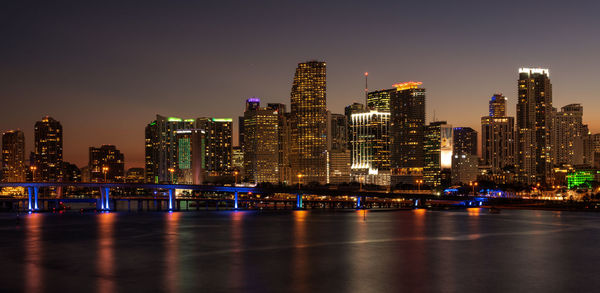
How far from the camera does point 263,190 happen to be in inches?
7333

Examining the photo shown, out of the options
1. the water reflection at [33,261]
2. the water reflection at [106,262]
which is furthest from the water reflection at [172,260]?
the water reflection at [33,261]

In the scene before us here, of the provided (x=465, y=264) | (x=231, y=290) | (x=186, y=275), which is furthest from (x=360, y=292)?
(x=465, y=264)

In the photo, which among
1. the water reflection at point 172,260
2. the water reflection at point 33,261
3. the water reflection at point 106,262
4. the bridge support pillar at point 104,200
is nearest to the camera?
the water reflection at point 106,262

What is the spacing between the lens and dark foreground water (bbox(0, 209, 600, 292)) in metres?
44.9

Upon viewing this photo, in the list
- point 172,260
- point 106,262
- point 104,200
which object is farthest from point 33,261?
point 104,200

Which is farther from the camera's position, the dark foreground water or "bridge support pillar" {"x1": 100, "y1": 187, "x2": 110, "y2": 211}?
"bridge support pillar" {"x1": 100, "y1": 187, "x2": 110, "y2": 211}

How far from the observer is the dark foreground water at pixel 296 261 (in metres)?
44.9

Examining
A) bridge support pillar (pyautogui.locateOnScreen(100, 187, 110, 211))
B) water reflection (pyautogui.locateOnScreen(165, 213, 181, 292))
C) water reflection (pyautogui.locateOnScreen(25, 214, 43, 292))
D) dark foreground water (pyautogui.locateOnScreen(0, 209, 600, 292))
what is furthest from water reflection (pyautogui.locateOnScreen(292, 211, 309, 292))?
bridge support pillar (pyautogui.locateOnScreen(100, 187, 110, 211))

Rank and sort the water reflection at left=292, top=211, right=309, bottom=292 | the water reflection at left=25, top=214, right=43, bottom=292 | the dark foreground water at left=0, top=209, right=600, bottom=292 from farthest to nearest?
the dark foreground water at left=0, top=209, right=600, bottom=292 < the water reflection at left=292, top=211, right=309, bottom=292 < the water reflection at left=25, top=214, right=43, bottom=292

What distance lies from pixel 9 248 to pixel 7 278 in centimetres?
2404

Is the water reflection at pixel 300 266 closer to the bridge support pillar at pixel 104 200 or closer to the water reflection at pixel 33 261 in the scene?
the water reflection at pixel 33 261

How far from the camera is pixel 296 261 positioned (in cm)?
5822

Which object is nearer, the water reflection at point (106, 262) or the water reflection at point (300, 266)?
the water reflection at point (106, 262)

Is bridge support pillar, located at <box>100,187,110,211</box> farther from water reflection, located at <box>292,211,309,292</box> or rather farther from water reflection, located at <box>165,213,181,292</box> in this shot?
water reflection, located at <box>292,211,309,292</box>
